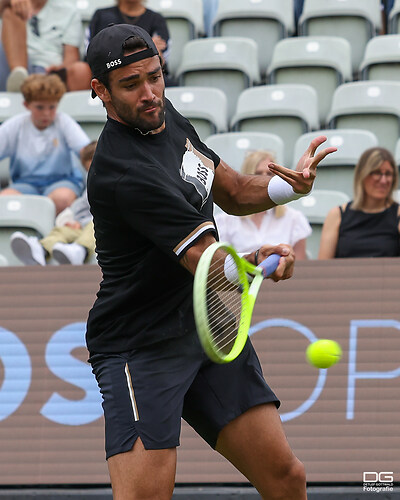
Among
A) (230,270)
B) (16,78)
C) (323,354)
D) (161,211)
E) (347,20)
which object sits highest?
(161,211)

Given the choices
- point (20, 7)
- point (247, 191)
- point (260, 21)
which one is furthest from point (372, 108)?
point (247, 191)

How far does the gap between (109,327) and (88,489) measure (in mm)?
2092

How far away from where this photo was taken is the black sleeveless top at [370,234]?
5934 millimetres

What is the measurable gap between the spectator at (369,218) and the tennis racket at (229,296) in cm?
256

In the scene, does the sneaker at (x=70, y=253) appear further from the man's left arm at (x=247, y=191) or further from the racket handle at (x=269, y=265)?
the racket handle at (x=269, y=265)

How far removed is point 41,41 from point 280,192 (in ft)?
17.0

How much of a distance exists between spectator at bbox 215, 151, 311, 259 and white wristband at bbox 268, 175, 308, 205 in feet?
7.57

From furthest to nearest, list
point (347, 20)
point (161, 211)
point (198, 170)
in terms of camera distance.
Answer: point (347, 20), point (198, 170), point (161, 211)

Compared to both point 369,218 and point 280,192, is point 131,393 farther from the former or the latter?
point 369,218

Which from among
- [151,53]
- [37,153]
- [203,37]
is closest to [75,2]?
[203,37]

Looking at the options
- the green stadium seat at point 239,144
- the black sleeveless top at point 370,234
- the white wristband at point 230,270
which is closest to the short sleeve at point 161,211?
the white wristband at point 230,270

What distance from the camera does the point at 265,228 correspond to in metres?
6.21

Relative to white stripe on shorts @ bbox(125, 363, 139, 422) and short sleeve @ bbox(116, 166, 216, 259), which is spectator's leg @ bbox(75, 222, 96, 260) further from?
short sleeve @ bbox(116, 166, 216, 259)

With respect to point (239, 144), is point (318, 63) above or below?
above
